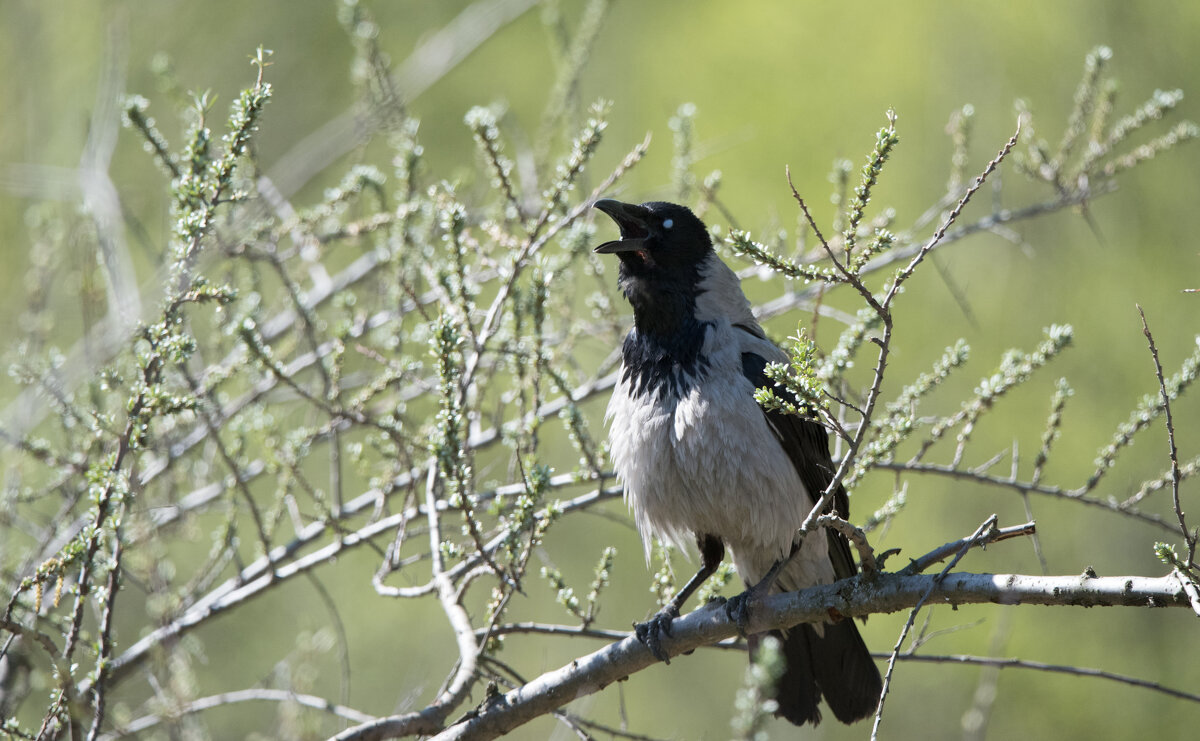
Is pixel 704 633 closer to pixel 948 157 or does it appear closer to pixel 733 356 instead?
pixel 733 356

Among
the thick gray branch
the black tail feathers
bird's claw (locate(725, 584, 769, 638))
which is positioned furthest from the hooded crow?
the thick gray branch

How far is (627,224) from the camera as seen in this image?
3916mm

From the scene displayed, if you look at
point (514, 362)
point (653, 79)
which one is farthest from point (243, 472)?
point (653, 79)

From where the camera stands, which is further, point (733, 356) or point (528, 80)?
point (528, 80)

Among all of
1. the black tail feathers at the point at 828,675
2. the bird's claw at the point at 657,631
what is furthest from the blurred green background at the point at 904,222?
the bird's claw at the point at 657,631

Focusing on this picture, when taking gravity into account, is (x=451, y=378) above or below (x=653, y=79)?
below

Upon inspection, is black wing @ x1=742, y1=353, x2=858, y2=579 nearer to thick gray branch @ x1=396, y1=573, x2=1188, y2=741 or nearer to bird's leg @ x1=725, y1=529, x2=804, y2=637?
bird's leg @ x1=725, y1=529, x2=804, y2=637

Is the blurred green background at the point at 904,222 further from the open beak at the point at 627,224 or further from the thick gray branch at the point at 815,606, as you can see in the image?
the thick gray branch at the point at 815,606

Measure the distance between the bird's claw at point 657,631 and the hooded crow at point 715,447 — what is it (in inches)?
0.4

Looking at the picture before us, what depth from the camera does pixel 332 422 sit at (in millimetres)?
3656

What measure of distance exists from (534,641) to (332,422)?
5730mm

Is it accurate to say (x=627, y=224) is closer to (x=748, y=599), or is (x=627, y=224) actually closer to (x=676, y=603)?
(x=676, y=603)

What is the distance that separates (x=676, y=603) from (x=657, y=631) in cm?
43

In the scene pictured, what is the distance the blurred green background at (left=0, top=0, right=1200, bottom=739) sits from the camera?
7199 millimetres
